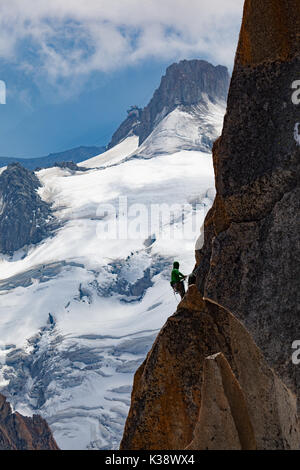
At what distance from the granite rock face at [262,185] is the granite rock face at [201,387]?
2.20ft

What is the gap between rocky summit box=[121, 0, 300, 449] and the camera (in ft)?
42.2

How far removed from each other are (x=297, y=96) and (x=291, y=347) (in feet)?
19.7

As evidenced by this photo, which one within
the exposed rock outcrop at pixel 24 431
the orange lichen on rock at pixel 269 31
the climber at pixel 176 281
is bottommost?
the exposed rock outcrop at pixel 24 431

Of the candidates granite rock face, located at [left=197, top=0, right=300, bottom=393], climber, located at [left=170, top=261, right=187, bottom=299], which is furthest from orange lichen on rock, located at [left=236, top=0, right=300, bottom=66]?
climber, located at [left=170, top=261, right=187, bottom=299]

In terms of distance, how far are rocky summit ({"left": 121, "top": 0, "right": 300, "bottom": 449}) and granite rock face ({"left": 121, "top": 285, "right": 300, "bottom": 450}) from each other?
21mm

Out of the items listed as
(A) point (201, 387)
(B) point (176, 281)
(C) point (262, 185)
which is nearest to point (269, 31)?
(C) point (262, 185)

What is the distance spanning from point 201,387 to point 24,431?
105 m

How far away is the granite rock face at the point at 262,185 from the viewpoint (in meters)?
15.1

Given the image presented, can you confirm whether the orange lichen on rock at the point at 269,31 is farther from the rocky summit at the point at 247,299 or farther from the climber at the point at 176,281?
the climber at the point at 176,281

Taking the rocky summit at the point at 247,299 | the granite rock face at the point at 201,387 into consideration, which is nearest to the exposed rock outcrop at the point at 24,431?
the rocky summit at the point at 247,299

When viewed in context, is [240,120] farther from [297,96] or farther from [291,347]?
[291,347]

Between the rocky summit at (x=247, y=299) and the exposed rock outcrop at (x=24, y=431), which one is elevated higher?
the rocky summit at (x=247, y=299)
